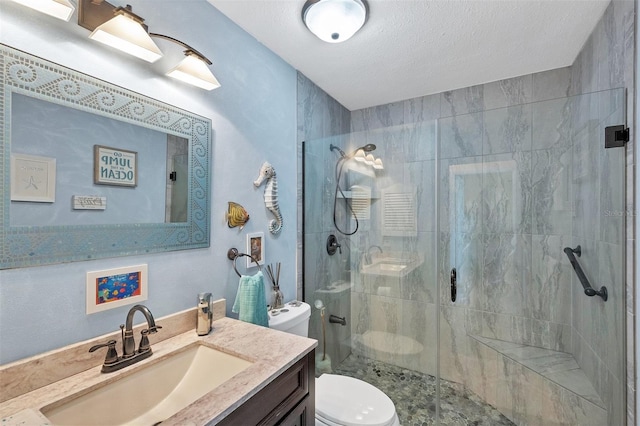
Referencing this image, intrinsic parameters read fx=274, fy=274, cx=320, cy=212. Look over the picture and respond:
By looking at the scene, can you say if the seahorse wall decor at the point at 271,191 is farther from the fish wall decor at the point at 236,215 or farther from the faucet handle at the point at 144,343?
the faucet handle at the point at 144,343

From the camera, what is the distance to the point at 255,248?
1.64 m

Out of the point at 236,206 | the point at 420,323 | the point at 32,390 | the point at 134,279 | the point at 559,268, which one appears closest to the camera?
the point at 32,390

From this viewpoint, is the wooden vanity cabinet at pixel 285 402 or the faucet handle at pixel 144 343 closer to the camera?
the wooden vanity cabinet at pixel 285 402

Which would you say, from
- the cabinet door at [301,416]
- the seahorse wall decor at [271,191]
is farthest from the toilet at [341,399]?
the seahorse wall decor at [271,191]

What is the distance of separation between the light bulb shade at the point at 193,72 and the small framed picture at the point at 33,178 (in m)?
0.58

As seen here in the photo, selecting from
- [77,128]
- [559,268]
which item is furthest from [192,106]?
[559,268]

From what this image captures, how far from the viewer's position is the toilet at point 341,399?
1349 millimetres

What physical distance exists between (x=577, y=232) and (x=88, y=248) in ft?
8.32

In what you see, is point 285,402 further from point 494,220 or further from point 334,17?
point 494,220

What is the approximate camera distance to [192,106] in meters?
1.30

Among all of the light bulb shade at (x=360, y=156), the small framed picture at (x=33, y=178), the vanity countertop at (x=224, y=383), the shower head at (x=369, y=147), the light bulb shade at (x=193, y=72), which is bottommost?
the vanity countertop at (x=224, y=383)

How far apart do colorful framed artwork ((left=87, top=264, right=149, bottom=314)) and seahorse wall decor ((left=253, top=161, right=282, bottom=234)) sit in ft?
2.57

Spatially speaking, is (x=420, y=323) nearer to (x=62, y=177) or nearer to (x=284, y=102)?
(x=284, y=102)

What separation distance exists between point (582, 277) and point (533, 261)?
34 centimetres
